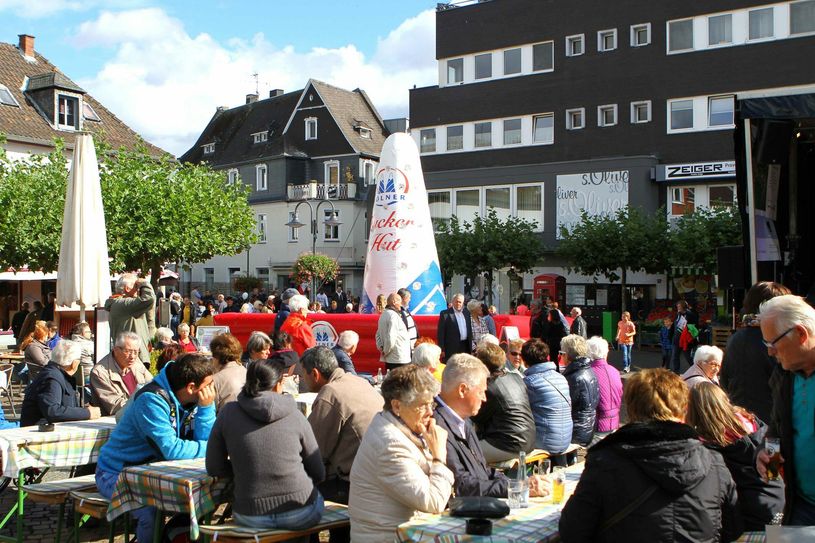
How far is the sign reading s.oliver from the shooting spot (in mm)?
33000

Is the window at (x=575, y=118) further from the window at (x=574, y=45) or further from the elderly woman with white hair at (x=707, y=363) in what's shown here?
the elderly woman with white hair at (x=707, y=363)

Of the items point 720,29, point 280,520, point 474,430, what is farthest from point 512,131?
point 280,520

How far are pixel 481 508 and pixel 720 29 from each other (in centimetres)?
3094

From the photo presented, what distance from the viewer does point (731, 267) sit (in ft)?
33.4

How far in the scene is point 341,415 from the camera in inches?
216

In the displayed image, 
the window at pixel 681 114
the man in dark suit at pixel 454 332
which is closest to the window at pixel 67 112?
the window at pixel 681 114

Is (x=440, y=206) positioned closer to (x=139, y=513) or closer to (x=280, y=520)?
(x=139, y=513)

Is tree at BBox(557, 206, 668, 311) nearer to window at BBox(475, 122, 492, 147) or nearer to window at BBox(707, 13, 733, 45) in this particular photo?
window at BBox(707, 13, 733, 45)

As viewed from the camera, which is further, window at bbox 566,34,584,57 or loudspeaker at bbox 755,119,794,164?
window at bbox 566,34,584,57

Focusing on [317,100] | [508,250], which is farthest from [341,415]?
[317,100]

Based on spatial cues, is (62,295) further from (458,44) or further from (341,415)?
(458,44)

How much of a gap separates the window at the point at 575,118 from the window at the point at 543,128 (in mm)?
672

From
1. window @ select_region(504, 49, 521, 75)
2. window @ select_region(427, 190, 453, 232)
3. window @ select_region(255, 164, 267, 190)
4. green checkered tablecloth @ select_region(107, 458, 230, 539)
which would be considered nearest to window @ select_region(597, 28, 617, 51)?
window @ select_region(504, 49, 521, 75)

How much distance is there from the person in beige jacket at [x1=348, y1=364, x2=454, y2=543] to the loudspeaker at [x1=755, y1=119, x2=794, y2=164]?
6644 millimetres
